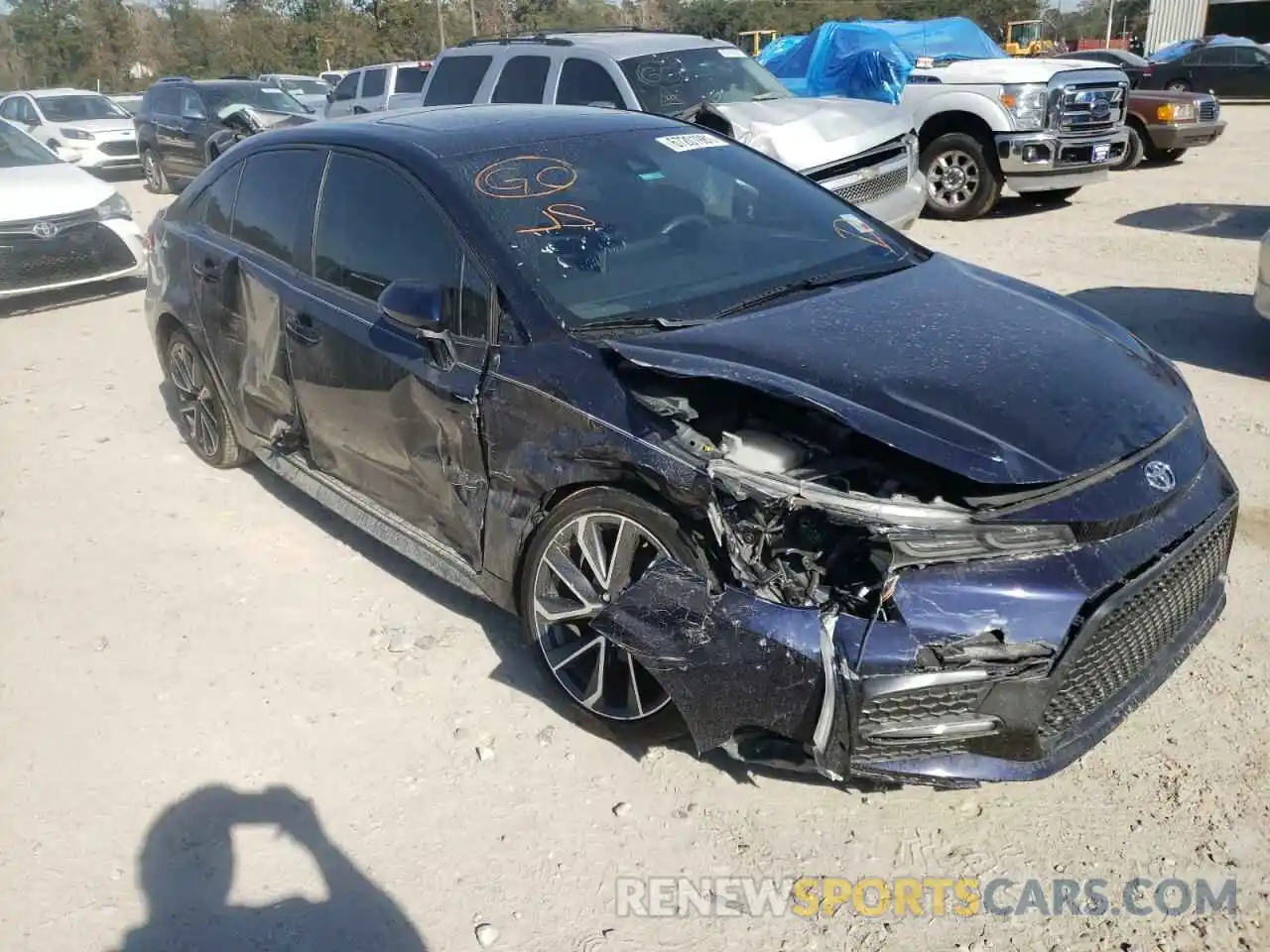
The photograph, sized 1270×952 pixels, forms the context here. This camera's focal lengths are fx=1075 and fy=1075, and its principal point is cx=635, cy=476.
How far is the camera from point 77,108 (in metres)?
18.7

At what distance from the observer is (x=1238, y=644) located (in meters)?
3.57

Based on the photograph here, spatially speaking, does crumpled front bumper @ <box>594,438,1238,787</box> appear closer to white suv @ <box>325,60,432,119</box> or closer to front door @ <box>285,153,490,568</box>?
front door @ <box>285,153,490,568</box>

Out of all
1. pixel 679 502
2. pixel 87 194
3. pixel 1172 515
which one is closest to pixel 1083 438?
pixel 1172 515

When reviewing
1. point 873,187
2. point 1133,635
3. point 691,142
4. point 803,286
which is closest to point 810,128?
point 873,187

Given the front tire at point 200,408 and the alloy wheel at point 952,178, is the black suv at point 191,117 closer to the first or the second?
the alloy wheel at point 952,178

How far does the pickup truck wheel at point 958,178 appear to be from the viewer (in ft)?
35.1

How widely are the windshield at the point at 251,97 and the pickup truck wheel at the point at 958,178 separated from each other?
9844 mm

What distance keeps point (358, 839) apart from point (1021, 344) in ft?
7.83

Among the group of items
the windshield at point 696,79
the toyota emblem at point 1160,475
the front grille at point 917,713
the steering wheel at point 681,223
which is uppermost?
the windshield at point 696,79

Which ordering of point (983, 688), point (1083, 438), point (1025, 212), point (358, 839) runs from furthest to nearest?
point (1025, 212) → point (358, 839) → point (1083, 438) → point (983, 688)

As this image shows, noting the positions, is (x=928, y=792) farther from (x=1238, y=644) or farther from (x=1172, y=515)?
(x=1238, y=644)

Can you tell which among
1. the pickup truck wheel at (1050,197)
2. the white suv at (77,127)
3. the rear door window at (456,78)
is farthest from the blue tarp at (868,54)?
the white suv at (77,127)

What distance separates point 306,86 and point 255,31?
2493 centimetres

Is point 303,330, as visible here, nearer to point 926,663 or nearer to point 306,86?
point 926,663
